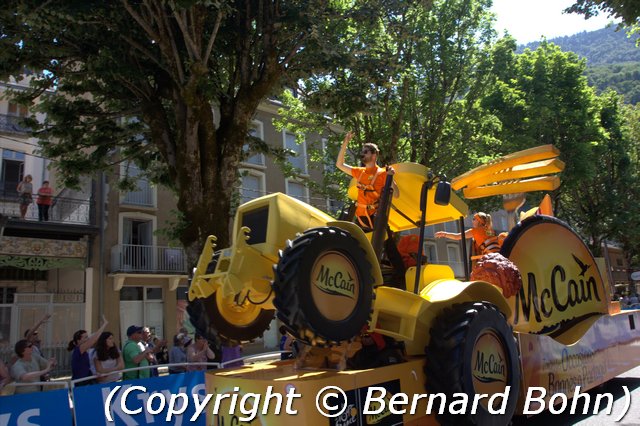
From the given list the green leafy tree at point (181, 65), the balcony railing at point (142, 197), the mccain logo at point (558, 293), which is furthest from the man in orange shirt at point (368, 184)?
the balcony railing at point (142, 197)

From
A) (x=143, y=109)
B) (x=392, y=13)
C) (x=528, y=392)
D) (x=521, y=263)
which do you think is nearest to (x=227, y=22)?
(x=143, y=109)

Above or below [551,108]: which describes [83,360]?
below

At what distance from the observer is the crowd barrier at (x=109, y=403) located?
5281 mm

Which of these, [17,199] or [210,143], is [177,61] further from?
[17,199]

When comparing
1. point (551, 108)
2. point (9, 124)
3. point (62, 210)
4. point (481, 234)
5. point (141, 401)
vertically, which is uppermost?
point (9, 124)

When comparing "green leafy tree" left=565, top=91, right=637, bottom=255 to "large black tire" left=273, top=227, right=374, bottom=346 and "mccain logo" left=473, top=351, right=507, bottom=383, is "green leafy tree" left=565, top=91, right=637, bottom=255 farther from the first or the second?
"large black tire" left=273, top=227, right=374, bottom=346

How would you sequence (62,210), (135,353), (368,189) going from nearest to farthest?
(368,189)
(135,353)
(62,210)

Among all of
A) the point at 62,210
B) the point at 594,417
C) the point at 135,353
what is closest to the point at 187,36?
the point at 135,353

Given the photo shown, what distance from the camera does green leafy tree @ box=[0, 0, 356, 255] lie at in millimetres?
9406

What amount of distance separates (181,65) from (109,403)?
6.39m

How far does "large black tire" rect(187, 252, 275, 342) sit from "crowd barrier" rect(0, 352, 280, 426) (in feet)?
1.25

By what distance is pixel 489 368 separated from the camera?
4.69 meters

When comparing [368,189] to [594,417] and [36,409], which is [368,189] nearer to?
[36,409]

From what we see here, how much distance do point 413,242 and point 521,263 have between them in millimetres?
1871
